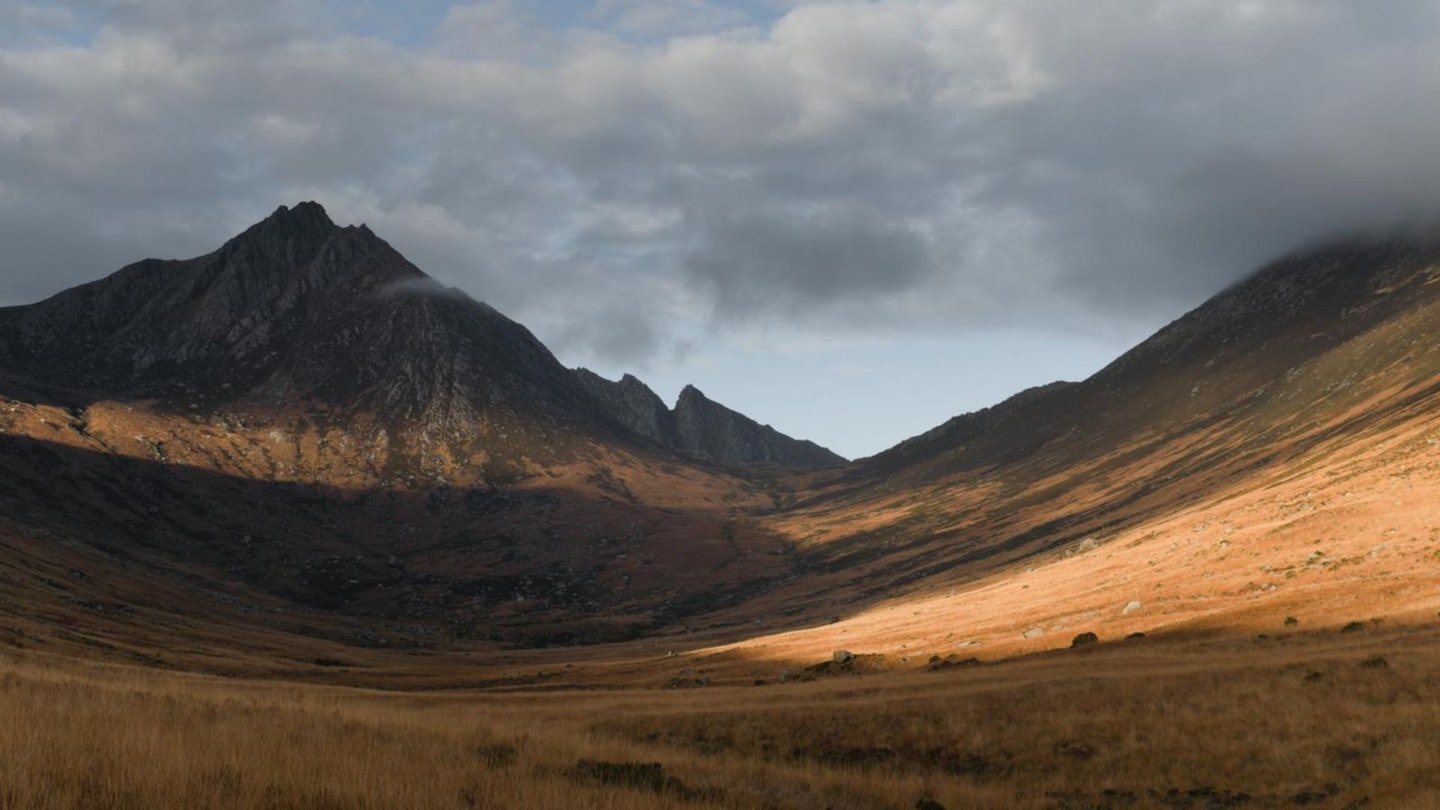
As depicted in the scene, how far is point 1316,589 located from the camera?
5109 cm

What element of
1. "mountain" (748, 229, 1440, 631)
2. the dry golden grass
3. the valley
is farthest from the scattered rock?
"mountain" (748, 229, 1440, 631)

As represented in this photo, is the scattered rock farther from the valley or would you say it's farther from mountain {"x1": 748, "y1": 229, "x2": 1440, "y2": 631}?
mountain {"x1": 748, "y1": 229, "x2": 1440, "y2": 631}

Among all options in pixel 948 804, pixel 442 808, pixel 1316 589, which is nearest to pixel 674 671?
pixel 1316 589

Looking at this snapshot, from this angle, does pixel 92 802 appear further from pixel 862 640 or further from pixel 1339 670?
pixel 862 640

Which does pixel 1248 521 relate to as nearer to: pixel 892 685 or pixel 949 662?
pixel 949 662

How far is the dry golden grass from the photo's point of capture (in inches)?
452

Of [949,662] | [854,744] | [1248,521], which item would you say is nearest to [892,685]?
[949,662]

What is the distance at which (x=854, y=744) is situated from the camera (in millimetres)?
28703

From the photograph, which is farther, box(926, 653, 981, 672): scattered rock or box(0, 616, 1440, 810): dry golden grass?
box(926, 653, 981, 672): scattered rock

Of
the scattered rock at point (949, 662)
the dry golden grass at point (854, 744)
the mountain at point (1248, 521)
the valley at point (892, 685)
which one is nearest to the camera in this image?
the dry golden grass at point (854, 744)

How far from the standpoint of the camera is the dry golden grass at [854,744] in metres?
11.5

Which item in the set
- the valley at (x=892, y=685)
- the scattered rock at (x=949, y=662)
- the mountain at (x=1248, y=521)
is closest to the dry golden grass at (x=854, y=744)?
the valley at (x=892, y=685)

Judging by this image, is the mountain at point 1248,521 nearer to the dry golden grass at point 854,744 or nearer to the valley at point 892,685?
the valley at point 892,685

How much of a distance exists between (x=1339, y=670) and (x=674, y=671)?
181 feet
